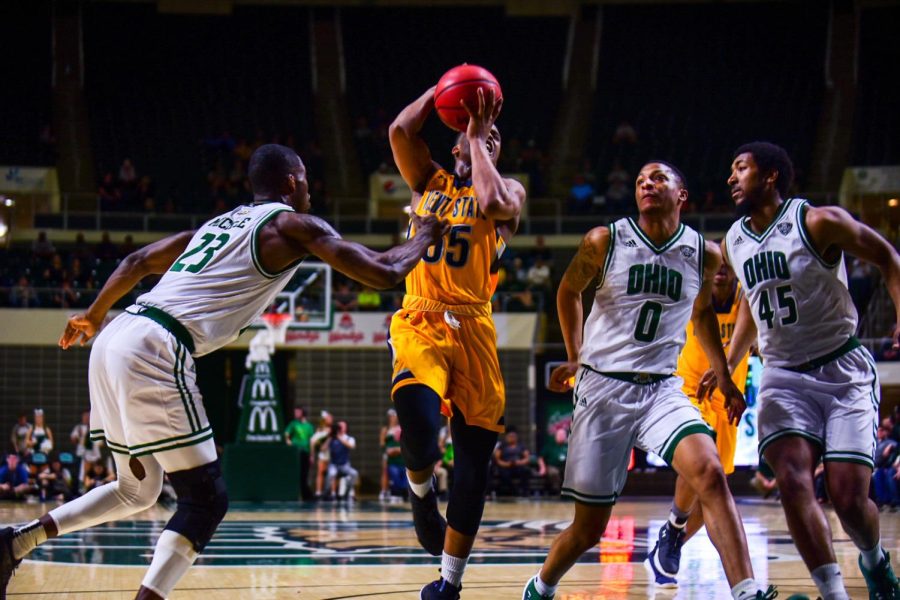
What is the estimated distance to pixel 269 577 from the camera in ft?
21.9

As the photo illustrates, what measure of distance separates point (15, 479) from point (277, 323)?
4.61 metres

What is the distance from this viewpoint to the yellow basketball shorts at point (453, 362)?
17.6 feet

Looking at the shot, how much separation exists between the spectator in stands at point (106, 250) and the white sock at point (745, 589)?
18.5m

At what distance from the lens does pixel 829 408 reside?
5.00 m

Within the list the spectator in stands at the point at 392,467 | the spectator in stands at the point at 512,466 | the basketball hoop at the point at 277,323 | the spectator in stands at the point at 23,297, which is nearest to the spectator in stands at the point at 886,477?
the spectator in stands at the point at 512,466

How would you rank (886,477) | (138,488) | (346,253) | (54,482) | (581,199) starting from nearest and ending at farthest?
(346,253) → (138,488) → (886,477) → (54,482) → (581,199)

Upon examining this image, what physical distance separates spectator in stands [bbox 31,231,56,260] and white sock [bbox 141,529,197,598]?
17.9m

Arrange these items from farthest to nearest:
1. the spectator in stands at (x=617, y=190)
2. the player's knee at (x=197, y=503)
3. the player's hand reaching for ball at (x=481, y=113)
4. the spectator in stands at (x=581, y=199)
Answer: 1. the spectator in stands at (x=581, y=199)
2. the spectator in stands at (x=617, y=190)
3. the player's hand reaching for ball at (x=481, y=113)
4. the player's knee at (x=197, y=503)

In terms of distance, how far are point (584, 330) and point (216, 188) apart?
2033 centimetres

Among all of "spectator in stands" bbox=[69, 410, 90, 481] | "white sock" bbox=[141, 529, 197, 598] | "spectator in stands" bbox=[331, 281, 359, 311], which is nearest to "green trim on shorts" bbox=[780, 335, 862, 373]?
"white sock" bbox=[141, 529, 197, 598]

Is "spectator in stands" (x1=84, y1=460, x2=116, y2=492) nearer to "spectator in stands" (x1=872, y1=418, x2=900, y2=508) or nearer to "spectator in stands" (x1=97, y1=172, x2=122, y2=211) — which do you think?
"spectator in stands" (x1=97, y1=172, x2=122, y2=211)

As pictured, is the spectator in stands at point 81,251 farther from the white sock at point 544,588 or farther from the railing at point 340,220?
the white sock at point 544,588

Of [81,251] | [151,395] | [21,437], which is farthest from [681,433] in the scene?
[81,251]

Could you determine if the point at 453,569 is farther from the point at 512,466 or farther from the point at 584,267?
the point at 512,466
